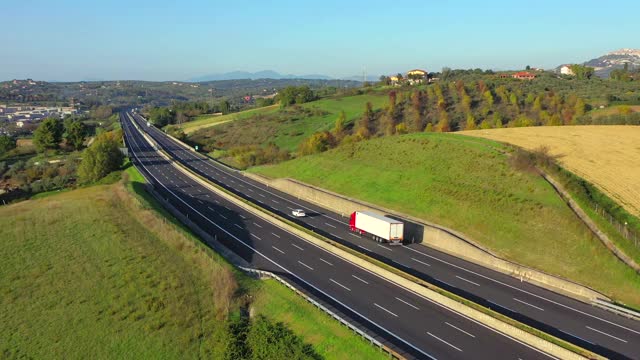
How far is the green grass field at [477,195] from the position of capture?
36875 millimetres

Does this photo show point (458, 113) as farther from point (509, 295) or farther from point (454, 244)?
point (509, 295)

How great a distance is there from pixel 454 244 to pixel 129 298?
97.5 ft

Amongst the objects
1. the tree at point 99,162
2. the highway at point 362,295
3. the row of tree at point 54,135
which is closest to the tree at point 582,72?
the tree at point 99,162

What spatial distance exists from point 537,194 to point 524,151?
11.5m

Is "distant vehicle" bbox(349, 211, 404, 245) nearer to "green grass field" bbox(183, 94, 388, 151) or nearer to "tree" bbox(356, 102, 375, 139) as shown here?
"tree" bbox(356, 102, 375, 139)

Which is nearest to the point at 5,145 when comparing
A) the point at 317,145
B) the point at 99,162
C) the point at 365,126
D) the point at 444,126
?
the point at 99,162

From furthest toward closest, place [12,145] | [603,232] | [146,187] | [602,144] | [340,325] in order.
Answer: [12,145] → [146,187] → [602,144] → [603,232] → [340,325]

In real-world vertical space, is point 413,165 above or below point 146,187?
above

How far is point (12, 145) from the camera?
134250 millimetres

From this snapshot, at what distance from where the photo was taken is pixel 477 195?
4934cm

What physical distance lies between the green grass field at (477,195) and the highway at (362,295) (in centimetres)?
1279

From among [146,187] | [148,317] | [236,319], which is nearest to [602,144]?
[236,319]

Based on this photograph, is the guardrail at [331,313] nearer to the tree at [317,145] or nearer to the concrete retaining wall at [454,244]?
the concrete retaining wall at [454,244]

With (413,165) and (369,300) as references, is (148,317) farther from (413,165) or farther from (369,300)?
(413,165)
